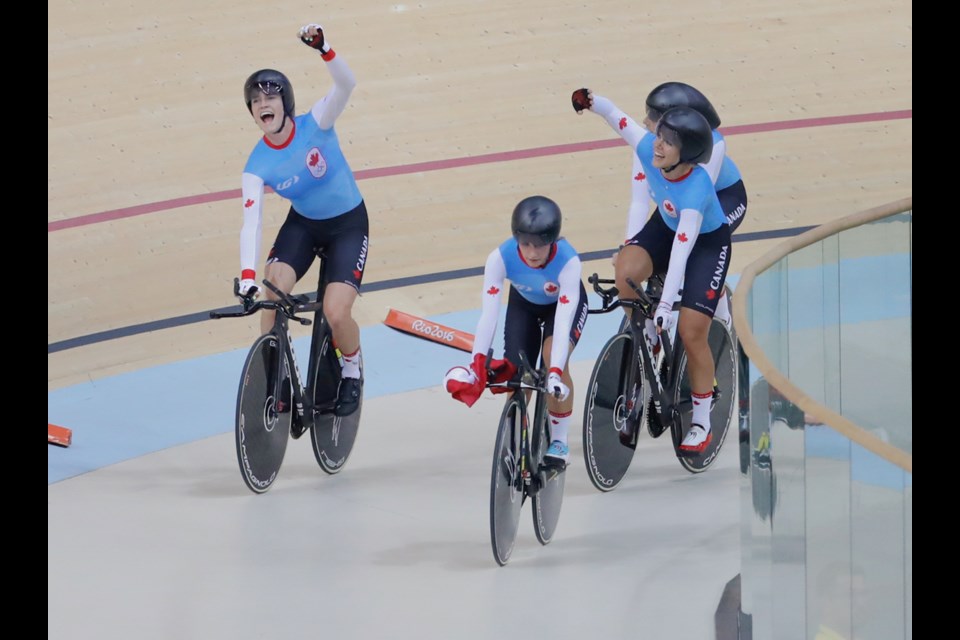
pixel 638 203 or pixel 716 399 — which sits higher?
pixel 638 203

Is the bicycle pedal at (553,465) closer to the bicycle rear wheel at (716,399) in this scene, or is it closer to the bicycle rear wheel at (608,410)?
the bicycle rear wheel at (608,410)

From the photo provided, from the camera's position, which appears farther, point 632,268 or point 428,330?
point 428,330

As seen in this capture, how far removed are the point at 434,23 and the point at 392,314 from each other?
3.71 m

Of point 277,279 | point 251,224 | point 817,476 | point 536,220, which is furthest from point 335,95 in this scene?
point 817,476

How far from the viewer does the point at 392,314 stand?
624cm

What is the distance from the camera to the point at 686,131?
15.8 feet

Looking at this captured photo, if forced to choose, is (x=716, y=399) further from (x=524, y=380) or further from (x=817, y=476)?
(x=817, y=476)

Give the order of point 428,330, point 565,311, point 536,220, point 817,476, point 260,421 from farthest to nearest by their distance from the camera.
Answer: point 428,330
point 260,421
point 565,311
point 536,220
point 817,476

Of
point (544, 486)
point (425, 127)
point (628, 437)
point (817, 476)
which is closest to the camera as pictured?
point (817, 476)

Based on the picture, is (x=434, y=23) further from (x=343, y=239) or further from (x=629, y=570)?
(x=629, y=570)

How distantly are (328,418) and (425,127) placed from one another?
360 centimetres

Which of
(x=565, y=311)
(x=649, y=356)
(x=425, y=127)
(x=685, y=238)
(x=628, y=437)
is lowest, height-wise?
(x=628, y=437)

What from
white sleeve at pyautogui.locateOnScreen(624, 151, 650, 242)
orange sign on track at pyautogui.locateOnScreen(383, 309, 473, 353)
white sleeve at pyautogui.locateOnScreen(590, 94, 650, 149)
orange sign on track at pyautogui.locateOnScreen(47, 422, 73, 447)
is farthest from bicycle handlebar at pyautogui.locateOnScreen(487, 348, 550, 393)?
orange sign on track at pyautogui.locateOnScreen(47, 422, 73, 447)
